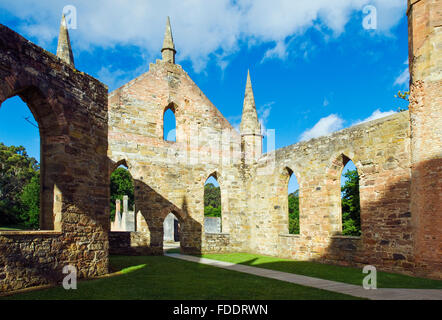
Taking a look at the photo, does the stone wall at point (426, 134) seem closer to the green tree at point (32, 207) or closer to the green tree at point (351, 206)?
the green tree at point (351, 206)

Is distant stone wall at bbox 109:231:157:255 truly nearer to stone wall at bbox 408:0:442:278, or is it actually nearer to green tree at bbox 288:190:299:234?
stone wall at bbox 408:0:442:278

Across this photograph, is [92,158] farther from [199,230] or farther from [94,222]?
[199,230]

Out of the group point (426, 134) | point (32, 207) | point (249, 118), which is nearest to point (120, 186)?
point (32, 207)

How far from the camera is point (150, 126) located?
16.4m

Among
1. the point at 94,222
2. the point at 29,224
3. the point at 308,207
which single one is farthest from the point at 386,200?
the point at 29,224

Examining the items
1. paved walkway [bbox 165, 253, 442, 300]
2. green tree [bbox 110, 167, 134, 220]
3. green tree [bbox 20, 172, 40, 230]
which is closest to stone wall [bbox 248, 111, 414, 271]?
paved walkway [bbox 165, 253, 442, 300]

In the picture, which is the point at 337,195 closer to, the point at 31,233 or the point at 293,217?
the point at 31,233

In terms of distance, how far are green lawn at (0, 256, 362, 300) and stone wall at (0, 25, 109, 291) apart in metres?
0.59

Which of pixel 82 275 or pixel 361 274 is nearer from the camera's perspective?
pixel 82 275

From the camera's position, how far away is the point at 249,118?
18.1m

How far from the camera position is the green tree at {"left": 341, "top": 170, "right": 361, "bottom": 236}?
63.8ft

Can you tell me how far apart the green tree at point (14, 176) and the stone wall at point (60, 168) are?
25.4m

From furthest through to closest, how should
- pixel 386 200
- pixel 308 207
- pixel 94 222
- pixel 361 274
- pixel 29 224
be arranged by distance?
pixel 29 224 < pixel 308 207 < pixel 386 200 < pixel 361 274 < pixel 94 222
